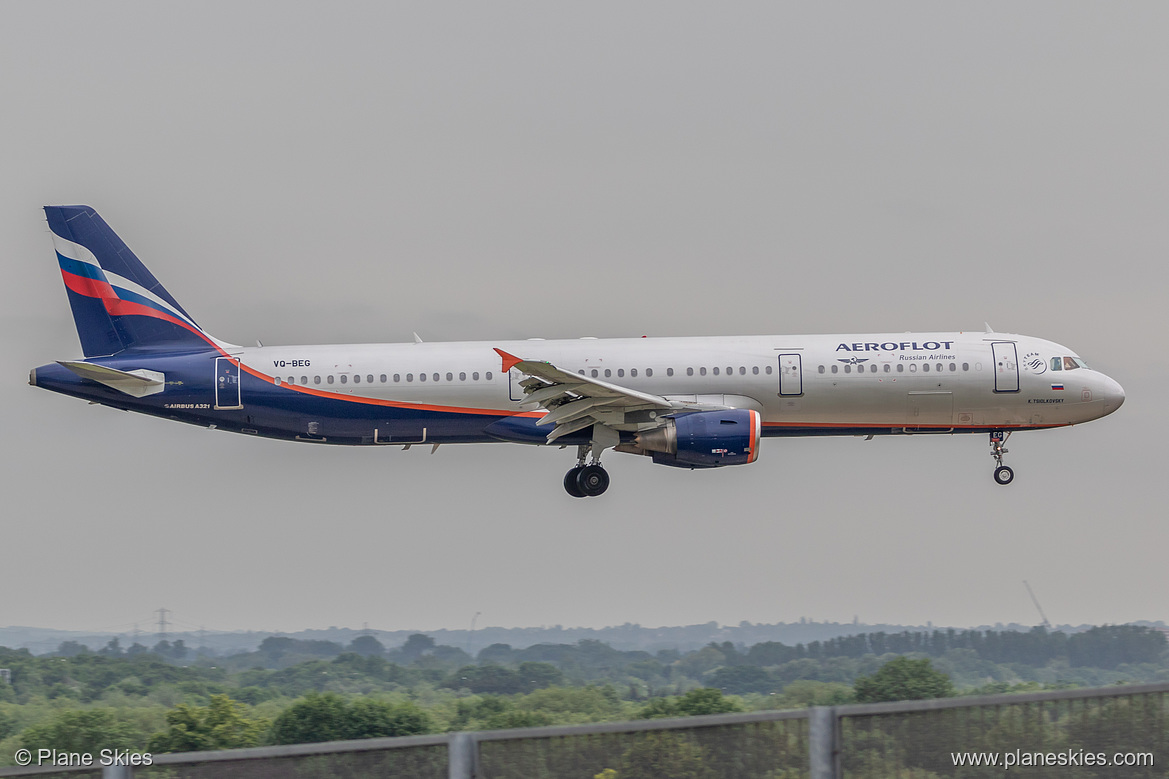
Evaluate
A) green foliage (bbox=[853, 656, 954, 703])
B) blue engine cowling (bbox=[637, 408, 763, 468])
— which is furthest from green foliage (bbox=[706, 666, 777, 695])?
blue engine cowling (bbox=[637, 408, 763, 468])

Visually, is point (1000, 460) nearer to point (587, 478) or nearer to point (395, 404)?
point (587, 478)

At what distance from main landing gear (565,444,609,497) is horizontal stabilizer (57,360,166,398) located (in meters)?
11.8

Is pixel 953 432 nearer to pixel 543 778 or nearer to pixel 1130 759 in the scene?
pixel 1130 759

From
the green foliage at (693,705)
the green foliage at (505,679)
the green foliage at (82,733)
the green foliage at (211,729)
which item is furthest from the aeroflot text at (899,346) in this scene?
the green foliage at (82,733)

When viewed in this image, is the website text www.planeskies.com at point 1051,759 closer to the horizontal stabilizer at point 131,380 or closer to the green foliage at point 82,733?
the green foliage at point 82,733

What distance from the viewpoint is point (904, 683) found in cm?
2303

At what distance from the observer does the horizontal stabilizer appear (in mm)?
31375

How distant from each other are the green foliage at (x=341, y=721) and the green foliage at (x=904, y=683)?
28.5 feet

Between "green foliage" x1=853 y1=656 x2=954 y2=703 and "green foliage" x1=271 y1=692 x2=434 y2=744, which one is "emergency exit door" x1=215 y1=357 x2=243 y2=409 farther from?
"green foliage" x1=853 y1=656 x2=954 y2=703

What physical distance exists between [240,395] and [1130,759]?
26305 millimetres

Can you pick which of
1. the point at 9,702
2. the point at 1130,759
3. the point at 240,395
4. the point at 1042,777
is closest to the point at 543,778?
the point at 1042,777

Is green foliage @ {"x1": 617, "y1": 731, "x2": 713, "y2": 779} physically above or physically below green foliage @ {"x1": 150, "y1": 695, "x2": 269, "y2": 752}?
above

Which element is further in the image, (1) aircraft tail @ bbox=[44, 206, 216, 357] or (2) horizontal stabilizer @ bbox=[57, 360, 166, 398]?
(1) aircraft tail @ bbox=[44, 206, 216, 357]

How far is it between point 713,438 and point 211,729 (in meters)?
14.1
